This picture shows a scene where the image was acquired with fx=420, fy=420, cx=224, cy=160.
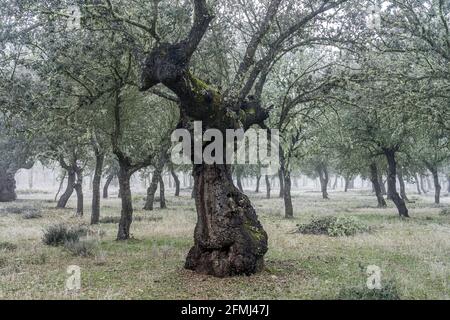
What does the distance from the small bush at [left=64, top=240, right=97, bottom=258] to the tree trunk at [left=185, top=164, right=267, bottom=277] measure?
4811 mm

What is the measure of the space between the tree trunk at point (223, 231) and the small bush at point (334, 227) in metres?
9.97

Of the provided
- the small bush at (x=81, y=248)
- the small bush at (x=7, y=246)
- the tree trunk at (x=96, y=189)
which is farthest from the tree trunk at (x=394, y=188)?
the small bush at (x=7, y=246)

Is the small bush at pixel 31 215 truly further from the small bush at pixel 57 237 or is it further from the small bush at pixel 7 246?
the small bush at pixel 57 237

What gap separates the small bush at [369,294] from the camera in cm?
902

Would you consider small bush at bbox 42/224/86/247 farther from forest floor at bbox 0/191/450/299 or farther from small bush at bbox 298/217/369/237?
small bush at bbox 298/217/369/237

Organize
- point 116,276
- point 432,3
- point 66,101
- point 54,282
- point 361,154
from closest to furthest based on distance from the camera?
point 54,282, point 116,276, point 432,3, point 66,101, point 361,154

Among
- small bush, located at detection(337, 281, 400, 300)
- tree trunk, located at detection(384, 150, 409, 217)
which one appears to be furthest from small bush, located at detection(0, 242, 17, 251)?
tree trunk, located at detection(384, 150, 409, 217)

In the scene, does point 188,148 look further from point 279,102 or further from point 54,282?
point 279,102

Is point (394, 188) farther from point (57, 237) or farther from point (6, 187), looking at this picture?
point (6, 187)

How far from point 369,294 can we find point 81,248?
34.1ft

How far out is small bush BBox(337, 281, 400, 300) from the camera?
9016mm

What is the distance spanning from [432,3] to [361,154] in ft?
61.3
